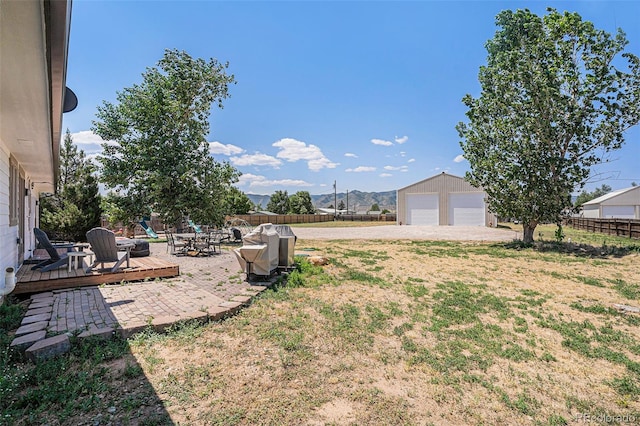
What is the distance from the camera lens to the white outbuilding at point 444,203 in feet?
90.3

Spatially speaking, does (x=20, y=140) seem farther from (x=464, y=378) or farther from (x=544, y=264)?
(x=544, y=264)

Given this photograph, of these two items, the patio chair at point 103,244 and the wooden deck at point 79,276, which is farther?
the patio chair at point 103,244

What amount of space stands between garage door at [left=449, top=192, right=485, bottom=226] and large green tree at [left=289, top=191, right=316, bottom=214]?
32741 mm

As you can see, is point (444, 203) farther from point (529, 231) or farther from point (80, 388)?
point (80, 388)

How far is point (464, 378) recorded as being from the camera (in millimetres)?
3018

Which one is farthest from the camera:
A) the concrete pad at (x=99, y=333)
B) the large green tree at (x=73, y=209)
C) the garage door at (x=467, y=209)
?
the garage door at (x=467, y=209)

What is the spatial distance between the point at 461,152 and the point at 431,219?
46.2ft

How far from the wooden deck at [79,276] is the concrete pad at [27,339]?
2382 millimetres

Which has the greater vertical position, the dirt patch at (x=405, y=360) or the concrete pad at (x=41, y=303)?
the concrete pad at (x=41, y=303)

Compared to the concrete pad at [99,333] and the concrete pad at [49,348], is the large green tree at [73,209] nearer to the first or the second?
the concrete pad at [99,333]

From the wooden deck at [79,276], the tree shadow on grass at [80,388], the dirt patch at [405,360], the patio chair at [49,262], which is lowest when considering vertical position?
the dirt patch at [405,360]

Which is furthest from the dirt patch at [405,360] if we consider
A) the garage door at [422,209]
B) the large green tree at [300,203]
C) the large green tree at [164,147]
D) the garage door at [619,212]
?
the large green tree at [300,203]

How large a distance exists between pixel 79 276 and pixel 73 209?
39.5 feet

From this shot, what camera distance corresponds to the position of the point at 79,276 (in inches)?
223
